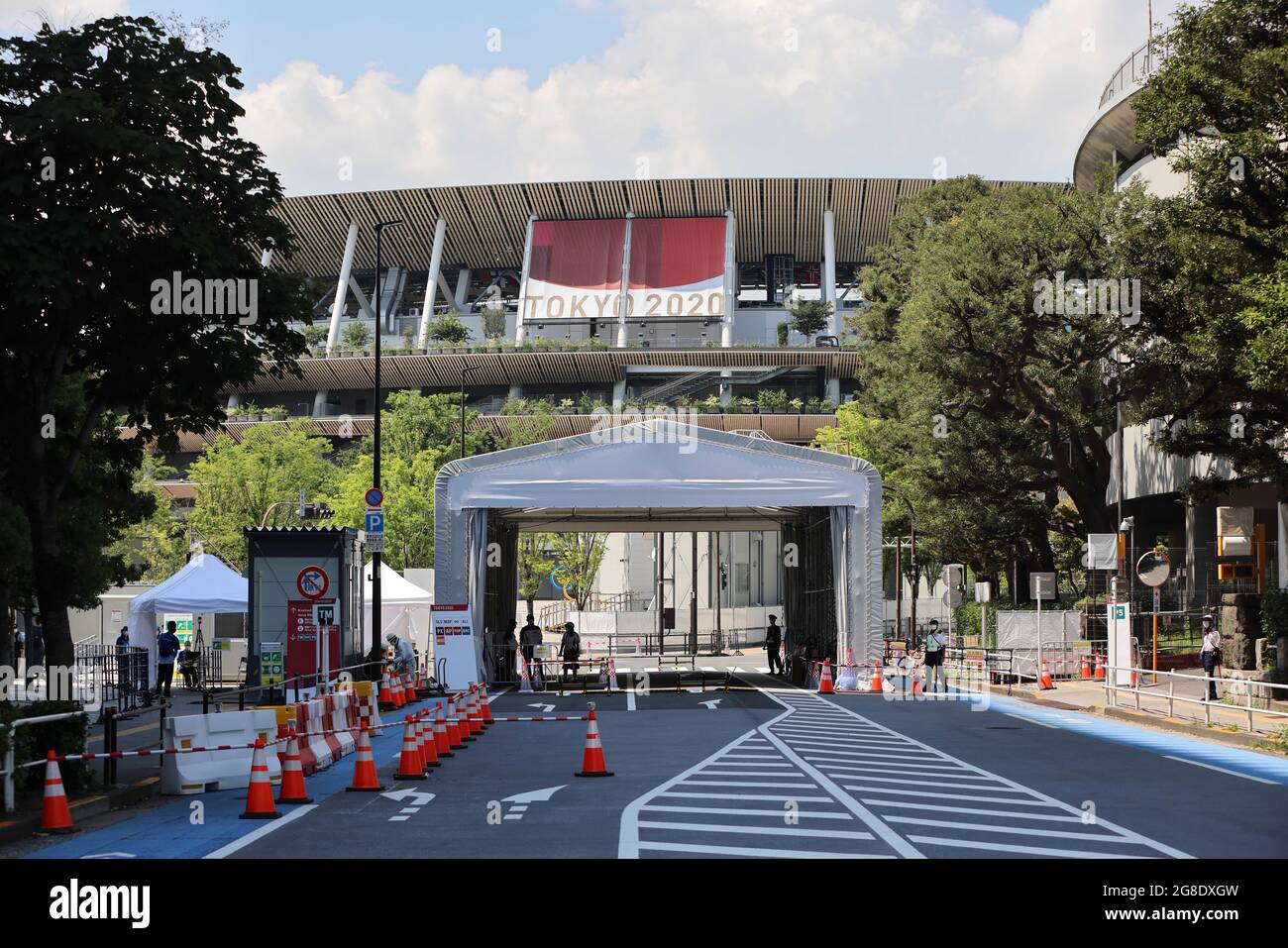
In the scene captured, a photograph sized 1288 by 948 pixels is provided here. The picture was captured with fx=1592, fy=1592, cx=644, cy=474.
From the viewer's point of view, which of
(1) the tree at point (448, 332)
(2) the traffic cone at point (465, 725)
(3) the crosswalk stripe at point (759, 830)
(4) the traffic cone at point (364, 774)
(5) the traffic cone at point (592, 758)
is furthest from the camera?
(1) the tree at point (448, 332)

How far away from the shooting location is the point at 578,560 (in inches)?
3556

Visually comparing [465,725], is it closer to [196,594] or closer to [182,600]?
[182,600]

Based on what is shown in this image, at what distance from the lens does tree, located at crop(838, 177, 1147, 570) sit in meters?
45.2

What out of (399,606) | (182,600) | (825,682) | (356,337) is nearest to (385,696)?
(182,600)

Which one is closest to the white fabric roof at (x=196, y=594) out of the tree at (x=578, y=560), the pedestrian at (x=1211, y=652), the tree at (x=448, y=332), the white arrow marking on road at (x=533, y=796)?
the pedestrian at (x=1211, y=652)

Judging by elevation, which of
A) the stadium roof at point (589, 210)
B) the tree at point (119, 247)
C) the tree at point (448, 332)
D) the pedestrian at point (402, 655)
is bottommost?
the pedestrian at point (402, 655)

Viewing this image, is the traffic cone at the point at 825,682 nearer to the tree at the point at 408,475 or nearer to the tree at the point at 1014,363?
the tree at the point at 1014,363

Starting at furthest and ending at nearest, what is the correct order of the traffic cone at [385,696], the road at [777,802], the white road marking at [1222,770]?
the traffic cone at [385,696] < the white road marking at [1222,770] < the road at [777,802]

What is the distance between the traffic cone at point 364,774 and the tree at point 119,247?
4.71m

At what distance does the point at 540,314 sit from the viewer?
106 m

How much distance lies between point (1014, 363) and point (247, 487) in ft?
130

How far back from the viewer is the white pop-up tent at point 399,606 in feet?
154

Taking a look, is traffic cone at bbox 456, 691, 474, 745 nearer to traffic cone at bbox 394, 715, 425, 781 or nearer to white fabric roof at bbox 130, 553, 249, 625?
traffic cone at bbox 394, 715, 425, 781
